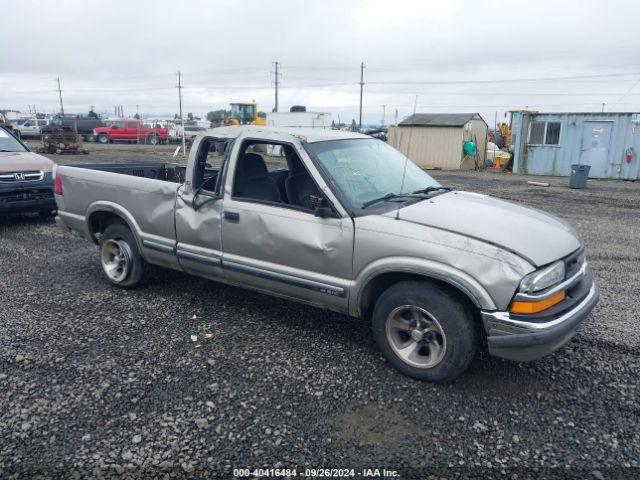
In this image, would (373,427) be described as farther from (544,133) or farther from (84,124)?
(84,124)

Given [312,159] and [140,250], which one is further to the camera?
[140,250]

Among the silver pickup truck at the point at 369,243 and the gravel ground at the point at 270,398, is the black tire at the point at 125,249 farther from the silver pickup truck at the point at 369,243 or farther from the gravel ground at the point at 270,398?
the gravel ground at the point at 270,398

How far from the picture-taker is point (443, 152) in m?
23.7

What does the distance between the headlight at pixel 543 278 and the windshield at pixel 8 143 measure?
31.4 feet

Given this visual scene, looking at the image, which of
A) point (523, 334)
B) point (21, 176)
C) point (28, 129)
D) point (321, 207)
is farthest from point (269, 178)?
point (28, 129)

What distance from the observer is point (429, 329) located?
3.67 metres

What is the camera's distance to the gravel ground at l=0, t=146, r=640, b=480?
117 inches

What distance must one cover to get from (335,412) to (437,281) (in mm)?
1153

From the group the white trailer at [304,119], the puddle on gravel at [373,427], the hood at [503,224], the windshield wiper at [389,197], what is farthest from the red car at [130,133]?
the puddle on gravel at [373,427]

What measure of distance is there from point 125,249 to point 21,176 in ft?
14.4

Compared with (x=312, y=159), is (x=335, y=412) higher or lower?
lower

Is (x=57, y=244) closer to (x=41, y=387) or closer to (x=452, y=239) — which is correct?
(x=41, y=387)

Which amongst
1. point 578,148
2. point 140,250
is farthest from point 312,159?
point 578,148

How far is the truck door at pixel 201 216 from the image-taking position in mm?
4652
